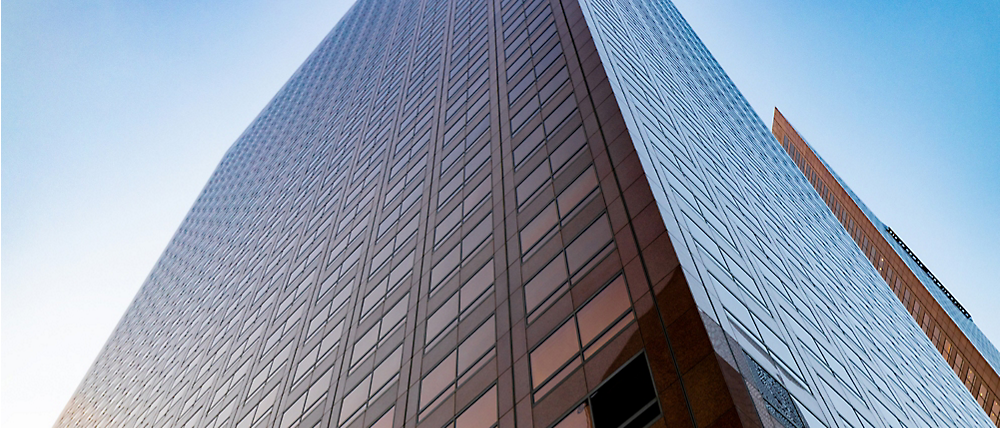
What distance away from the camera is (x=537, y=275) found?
22.9 m

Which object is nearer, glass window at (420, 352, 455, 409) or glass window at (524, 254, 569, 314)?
glass window at (524, 254, 569, 314)

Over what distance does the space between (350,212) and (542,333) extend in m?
27.9

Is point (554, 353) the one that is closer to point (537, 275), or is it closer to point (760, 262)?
point (537, 275)

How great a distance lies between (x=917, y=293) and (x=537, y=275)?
479ft

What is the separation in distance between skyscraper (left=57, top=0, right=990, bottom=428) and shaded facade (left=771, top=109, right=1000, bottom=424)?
199 feet

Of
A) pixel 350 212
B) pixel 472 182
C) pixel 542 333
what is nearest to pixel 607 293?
pixel 542 333

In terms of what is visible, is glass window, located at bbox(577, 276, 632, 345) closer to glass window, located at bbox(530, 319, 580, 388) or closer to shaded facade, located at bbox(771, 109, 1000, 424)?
glass window, located at bbox(530, 319, 580, 388)

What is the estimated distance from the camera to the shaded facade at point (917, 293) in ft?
405

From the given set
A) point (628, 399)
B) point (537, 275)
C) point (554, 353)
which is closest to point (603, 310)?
point (554, 353)

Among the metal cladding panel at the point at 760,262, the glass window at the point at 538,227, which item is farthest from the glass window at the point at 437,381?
the metal cladding panel at the point at 760,262

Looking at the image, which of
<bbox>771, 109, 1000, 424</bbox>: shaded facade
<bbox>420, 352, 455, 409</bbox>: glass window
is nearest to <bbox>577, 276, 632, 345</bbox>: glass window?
<bbox>420, 352, 455, 409</bbox>: glass window

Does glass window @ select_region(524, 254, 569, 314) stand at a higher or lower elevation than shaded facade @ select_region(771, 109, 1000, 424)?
lower

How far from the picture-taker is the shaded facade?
124m

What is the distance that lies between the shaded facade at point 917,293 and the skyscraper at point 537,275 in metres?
60.7
